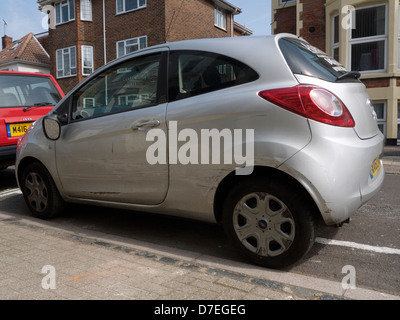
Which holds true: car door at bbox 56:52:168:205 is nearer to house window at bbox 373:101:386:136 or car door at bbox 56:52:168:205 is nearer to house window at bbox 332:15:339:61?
house window at bbox 373:101:386:136

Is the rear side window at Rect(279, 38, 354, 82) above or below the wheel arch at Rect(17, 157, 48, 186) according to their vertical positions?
above

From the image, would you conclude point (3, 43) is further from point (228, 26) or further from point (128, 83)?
point (128, 83)

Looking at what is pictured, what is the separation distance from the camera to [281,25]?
14562mm

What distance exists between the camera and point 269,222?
2787 millimetres

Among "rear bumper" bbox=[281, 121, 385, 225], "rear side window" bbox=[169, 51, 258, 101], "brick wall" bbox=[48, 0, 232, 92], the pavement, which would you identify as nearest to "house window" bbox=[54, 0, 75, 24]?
"brick wall" bbox=[48, 0, 232, 92]

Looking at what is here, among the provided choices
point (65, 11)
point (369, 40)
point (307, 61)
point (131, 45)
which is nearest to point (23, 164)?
point (307, 61)

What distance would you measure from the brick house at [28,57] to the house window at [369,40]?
77.5 ft

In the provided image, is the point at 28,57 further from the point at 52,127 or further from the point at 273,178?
the point at 273,178

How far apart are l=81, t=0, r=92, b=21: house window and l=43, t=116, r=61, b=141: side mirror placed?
20.8 metres

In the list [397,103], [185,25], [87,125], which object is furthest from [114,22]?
[87,125]

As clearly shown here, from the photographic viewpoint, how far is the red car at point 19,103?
225 inches

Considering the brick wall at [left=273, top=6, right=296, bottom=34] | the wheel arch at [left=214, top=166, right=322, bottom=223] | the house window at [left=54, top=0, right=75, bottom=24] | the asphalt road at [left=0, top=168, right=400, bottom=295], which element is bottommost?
the asphalt road at [left=0, top=168, right=400, bottom=295]

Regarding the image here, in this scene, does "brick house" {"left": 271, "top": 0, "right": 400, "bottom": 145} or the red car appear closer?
the red car

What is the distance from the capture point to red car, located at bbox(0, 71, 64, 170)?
18.7 ft
